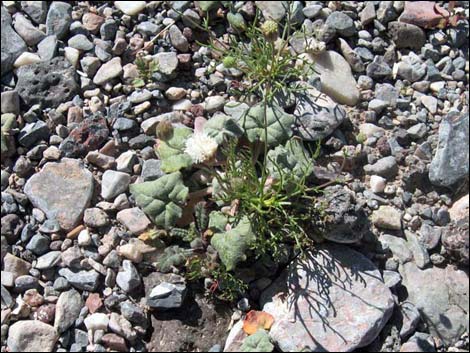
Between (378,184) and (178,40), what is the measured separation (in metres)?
1.37

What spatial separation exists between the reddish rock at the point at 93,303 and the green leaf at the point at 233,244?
1.97 ft

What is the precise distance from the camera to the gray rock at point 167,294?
341cm

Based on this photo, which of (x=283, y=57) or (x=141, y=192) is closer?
(x=141, y=192)

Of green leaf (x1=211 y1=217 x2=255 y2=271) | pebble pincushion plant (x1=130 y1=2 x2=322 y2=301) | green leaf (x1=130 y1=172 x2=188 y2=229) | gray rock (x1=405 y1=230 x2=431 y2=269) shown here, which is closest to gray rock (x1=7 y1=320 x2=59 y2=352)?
pebble pincushion plant (x1=130 y1=2 x2=322 y2=301)

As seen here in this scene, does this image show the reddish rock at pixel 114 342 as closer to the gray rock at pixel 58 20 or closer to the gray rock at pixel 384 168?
the gray rock at pixel 384 168

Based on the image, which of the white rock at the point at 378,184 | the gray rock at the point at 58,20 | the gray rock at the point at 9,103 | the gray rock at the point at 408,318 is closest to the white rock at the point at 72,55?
the gray rock at the point at 58,20

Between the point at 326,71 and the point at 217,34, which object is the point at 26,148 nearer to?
the point at 217,34

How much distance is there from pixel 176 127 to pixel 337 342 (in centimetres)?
136

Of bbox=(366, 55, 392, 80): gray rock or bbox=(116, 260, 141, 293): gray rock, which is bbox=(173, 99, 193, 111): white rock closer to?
bbox=(116, 260, 141, 293): gray rock

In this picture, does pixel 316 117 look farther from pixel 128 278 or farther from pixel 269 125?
pixel 128 278

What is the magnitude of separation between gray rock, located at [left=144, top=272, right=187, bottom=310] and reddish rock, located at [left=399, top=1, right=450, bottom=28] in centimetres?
206

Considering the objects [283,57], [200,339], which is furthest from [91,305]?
[283,57]

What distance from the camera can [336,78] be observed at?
4.02 metres

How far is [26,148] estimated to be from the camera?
3.76 metres
